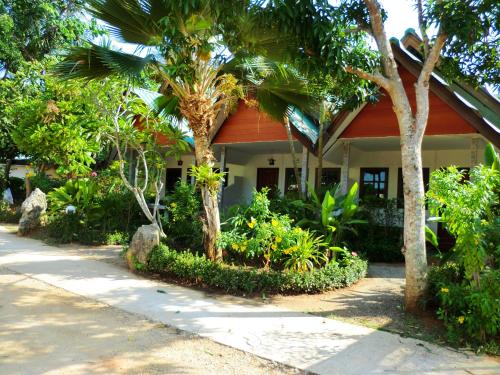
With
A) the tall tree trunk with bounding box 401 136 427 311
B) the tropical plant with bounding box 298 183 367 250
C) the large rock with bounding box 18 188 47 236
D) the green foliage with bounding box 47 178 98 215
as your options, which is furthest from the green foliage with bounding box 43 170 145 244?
the tall tree trunk with bounding box 401 136 427 311

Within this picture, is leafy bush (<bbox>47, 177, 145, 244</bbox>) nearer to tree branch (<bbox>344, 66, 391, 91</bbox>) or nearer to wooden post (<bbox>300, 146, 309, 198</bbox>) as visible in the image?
wooden post (<bbox>300, 146, 309, 198</bbox>)

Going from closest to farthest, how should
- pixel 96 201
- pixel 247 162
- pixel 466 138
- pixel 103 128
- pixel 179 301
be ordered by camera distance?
1. pixel 179 301
2. pixel 103 128
3. pixel 466 138
4. pixel 96 201
5. pixel 247 162

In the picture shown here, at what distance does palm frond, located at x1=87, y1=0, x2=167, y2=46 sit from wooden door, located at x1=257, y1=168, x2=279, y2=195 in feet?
31.9

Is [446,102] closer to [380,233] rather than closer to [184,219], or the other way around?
[380,233]

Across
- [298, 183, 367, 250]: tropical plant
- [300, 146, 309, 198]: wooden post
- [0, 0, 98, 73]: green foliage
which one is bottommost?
[298, 183, 367, 250]: tropical plant

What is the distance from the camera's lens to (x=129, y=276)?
24.9ft

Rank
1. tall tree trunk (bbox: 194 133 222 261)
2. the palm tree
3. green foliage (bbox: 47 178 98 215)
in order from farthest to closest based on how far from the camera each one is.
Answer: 1. green foliage (bbox: 47 178 98 215)
2. tall tree trunk (bbox: 194 133 222 261)
3. the palm tree

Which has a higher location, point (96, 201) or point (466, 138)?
point (466, 138)

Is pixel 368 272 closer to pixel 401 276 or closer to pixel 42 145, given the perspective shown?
pixel 401 276

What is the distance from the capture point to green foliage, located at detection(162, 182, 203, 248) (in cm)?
955

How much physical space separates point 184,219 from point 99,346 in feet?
19.5

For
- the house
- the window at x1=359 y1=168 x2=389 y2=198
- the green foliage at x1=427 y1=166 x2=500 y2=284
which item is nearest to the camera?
the green foliage at x1=427 y1=166 x2=500 y2=284

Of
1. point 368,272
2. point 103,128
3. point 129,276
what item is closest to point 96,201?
point 103,128

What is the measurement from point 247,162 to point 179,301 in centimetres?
1168
